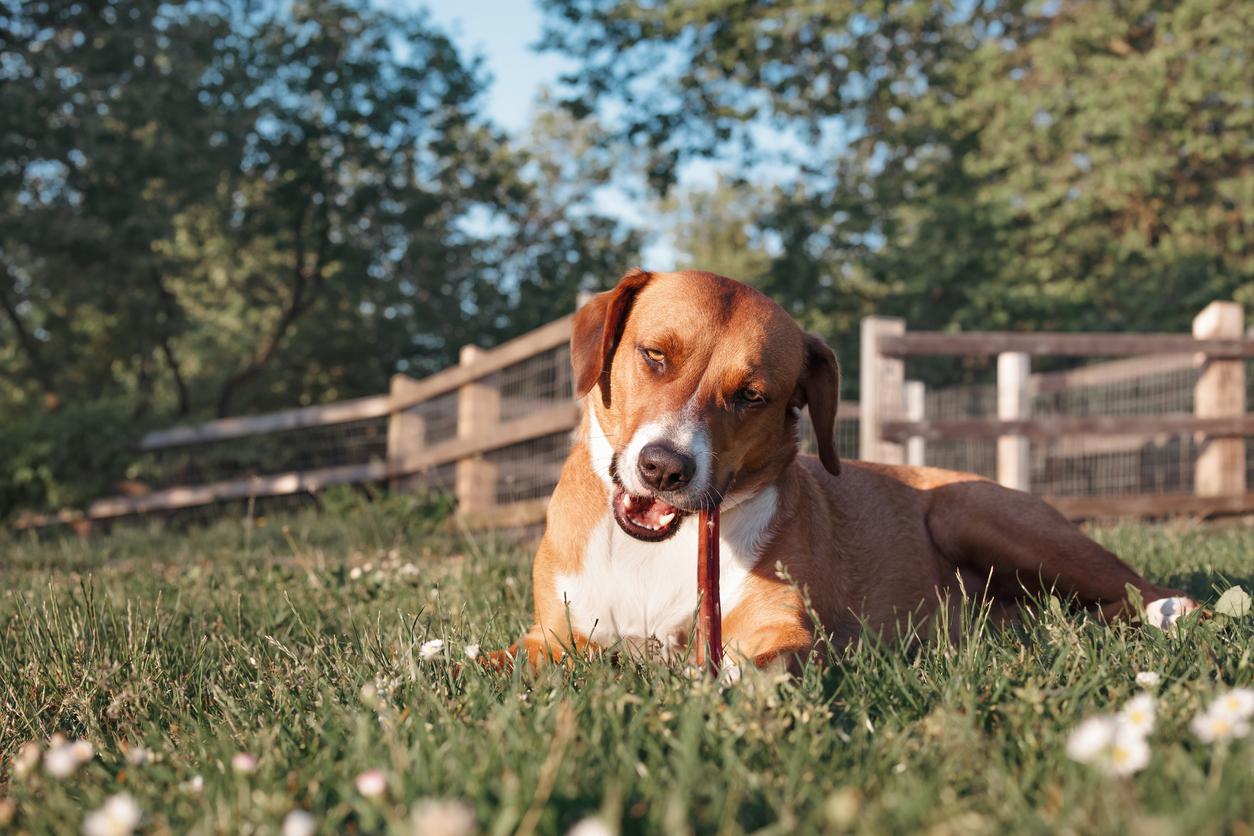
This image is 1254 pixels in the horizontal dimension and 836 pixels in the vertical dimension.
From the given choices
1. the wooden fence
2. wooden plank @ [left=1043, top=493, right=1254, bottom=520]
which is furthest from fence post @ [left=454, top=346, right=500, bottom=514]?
wooden plank @ [left=1043, top=493, right=1254, bottom=520]

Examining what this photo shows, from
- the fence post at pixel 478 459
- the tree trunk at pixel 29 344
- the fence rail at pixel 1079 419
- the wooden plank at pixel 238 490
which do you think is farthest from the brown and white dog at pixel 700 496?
the tree trunk at pixel 29 344

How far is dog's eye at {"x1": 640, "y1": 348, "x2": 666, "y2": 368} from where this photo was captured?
3066mm

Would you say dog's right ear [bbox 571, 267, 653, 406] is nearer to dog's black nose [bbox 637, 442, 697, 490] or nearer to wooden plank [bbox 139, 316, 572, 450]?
dog's black nose [bbox 637, 442, 697, 490]

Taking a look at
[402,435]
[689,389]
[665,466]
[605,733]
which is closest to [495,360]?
[402,435]

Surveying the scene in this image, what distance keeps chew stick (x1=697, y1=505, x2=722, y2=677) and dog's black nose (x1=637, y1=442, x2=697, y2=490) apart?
186 millimetres

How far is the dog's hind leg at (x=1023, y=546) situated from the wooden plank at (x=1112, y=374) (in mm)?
9148

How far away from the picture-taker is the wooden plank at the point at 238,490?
11.1 meters

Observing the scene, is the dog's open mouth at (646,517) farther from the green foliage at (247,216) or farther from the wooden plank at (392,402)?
the green foliage at (247,216)

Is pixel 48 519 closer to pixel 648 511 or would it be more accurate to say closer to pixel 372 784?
pixel 648 511

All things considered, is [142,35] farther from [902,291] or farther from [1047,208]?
[1047,208]

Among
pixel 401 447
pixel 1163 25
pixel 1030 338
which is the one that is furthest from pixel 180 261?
pixel 1163 25

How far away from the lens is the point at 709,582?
115 inches

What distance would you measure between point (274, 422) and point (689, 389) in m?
10.1

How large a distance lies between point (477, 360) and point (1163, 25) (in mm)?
15064
